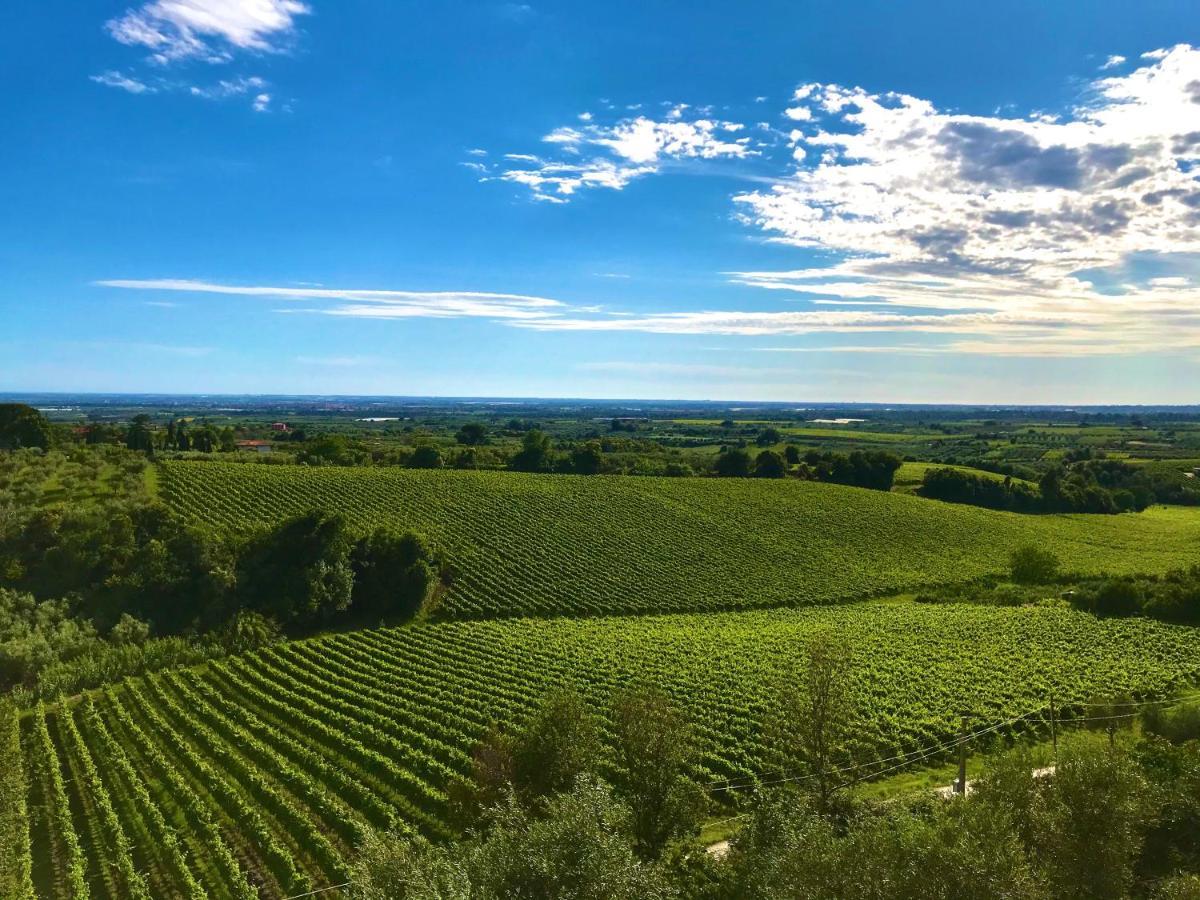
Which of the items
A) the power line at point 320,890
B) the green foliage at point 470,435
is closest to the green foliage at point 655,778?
the power line at point 320,890

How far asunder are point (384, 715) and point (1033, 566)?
214 feet

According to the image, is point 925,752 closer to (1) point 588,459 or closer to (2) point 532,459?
(1) point 588,459

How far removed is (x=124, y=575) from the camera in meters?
50.0

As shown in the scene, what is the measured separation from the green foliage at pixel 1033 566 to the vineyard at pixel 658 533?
2.97m

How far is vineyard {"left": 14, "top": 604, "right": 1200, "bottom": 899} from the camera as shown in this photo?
23.9m

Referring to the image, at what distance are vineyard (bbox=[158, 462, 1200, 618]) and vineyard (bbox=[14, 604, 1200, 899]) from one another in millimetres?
7196

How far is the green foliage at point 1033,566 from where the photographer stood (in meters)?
69.1

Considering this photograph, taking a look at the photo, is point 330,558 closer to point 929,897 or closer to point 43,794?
point 43,794

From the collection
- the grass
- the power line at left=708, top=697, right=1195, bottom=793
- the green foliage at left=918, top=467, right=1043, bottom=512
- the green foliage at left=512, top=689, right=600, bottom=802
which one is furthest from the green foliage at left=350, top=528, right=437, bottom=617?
the green foliage at left=918, top=467, right=1043, bottom=512

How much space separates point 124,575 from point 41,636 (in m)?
8.22

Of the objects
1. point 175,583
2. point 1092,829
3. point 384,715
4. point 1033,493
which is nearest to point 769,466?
point 1033,493

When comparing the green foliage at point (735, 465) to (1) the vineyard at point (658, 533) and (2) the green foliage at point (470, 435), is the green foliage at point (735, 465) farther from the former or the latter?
(2) the green foliage at point (470, 435)

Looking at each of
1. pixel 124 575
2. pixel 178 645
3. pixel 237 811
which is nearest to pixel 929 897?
pixel 237 811

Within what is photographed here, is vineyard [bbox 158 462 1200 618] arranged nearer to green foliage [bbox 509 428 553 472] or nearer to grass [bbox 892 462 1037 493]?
green foliage [bbox 509 428 553 472]
